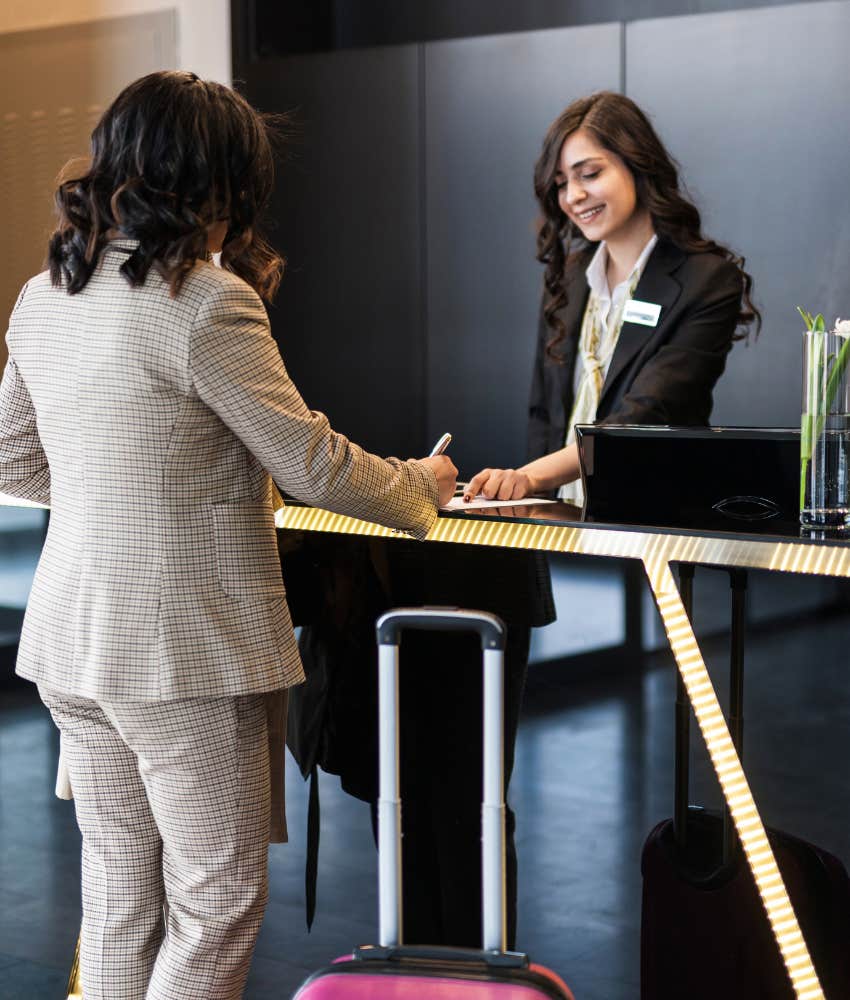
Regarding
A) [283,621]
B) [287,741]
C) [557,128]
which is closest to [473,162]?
[557,128]

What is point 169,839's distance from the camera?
183 cm

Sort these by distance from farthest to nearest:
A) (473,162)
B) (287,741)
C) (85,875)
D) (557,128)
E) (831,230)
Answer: (473,162) → (831,230) → (557,128) → (287,741) → (85,875)

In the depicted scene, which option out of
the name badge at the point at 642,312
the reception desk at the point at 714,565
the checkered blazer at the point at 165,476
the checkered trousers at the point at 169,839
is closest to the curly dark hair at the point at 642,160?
the name badge at the point at 642,312

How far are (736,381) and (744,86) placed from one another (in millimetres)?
876

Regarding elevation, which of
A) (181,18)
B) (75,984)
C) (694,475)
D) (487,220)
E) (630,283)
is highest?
(181,18)

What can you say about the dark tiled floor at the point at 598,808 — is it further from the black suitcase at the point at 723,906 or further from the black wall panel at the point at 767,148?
the black wall panel at the point at 767,148

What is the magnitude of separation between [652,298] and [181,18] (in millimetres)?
2787

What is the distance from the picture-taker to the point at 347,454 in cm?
176

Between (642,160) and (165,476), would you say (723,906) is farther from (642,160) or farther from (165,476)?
(642,160)

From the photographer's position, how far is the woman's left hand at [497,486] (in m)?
2.16

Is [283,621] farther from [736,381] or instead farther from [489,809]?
[736,381]

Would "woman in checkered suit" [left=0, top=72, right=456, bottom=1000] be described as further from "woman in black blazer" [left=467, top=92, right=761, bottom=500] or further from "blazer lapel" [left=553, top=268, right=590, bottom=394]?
"blazer lapel" [left=553, top=268, right=590, bottom=394]

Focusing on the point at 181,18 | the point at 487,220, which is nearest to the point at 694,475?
the point at 487,220

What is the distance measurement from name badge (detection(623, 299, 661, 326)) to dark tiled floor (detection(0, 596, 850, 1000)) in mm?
916
